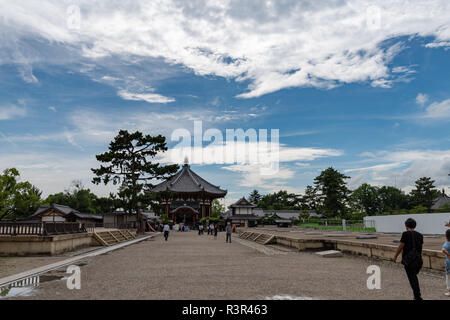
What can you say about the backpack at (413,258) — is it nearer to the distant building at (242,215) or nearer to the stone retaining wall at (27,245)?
the stone retaining wall at (27,245)

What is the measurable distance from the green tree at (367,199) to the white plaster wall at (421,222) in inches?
2560

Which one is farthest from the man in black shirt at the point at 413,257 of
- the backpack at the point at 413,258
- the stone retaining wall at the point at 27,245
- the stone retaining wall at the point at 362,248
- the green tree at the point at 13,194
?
the green tree at the point at 13,194

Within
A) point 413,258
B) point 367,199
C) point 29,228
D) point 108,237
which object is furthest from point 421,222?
point 367,199

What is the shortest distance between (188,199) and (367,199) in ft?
187

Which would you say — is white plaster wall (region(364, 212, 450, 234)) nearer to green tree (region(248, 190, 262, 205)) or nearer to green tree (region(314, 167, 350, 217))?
green tree (region(314, 167, 350, 217))

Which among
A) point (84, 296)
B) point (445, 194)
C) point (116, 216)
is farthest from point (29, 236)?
point (445, 194)

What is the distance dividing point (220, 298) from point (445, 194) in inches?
3026

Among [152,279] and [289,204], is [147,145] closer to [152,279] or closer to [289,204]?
[152,279]

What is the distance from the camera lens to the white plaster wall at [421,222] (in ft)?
81.0

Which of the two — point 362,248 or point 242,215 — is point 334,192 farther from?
point 362,248

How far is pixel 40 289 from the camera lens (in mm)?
7863

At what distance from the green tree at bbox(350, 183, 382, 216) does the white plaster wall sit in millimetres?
65030

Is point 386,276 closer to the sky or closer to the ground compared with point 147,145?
closer to the ground
